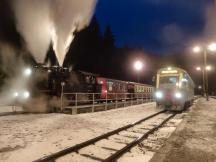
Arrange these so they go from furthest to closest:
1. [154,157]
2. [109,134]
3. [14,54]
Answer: [14,54] < [109,134] < [154,157]

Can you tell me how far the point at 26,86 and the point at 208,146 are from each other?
12016 mm

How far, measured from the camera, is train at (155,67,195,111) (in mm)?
19562

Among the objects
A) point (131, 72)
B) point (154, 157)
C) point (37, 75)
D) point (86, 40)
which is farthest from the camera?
point (131, 72)

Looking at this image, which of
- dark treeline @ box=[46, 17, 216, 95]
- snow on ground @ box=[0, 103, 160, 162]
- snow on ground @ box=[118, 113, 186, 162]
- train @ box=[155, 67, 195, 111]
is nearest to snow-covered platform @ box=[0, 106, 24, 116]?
snow on ground @ box=[0, 103, 160, 162]

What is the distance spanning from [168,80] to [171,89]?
3.34 ft

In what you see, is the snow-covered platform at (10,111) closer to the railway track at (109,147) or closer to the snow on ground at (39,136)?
the snow on ground at (39,136)

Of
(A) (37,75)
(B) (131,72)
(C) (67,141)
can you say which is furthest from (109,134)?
(B) (131,72)

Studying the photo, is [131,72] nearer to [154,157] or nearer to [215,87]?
[215,87]

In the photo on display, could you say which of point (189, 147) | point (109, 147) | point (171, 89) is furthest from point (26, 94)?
point (189, 147)

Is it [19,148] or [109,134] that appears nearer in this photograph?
[19,148]

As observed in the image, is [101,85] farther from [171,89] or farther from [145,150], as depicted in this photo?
[145,150]

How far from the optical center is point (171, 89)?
20.0 meters

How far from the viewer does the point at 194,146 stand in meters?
7.89

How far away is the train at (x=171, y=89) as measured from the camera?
19.6m
